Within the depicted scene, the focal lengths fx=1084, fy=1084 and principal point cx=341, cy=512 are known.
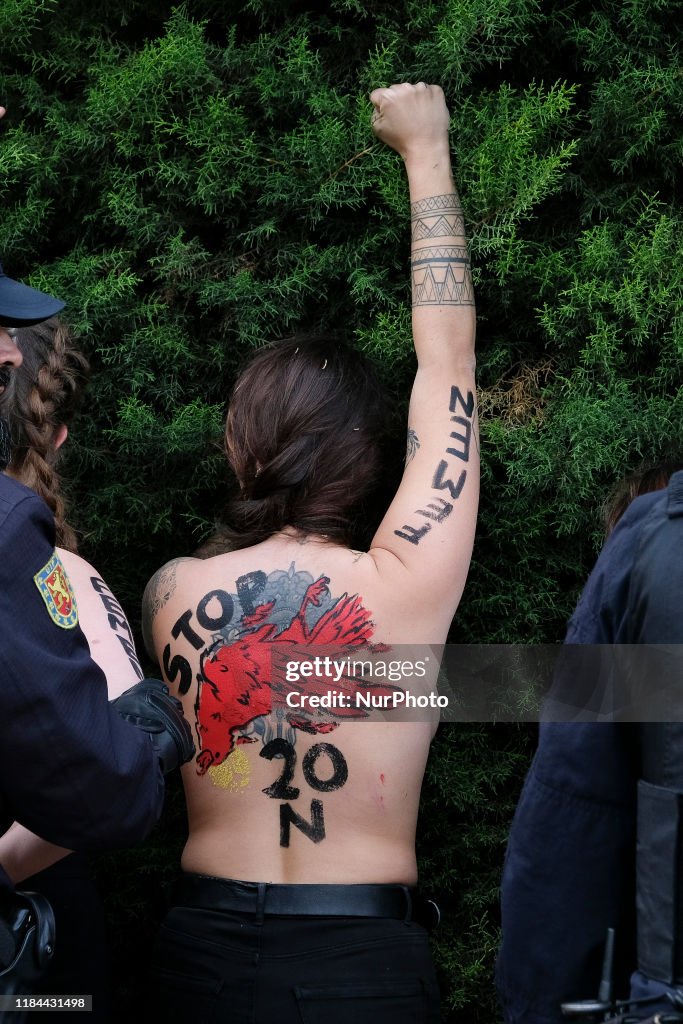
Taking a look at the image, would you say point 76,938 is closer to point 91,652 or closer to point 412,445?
point 91,652

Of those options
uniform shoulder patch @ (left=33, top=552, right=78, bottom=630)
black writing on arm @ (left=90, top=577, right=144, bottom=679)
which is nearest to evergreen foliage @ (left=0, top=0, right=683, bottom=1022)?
black writing on arm @ (left=90, top=577, right=144, bottom=679)

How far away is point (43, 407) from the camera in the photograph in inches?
106

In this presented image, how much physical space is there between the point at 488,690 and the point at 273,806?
0.90 m

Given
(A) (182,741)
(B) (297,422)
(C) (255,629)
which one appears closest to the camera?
(A) (182,741)

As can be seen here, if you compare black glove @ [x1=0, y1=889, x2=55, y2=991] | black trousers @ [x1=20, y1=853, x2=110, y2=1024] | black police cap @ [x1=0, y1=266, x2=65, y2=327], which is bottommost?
black trousers @ [x1=20, y1=853, x2=110, y2=1024]

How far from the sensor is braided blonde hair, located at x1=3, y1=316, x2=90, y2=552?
2615 mm

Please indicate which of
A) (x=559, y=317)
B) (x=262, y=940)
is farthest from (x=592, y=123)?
Result: (x=262, y=940)

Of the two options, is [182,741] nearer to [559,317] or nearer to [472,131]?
[559,317]

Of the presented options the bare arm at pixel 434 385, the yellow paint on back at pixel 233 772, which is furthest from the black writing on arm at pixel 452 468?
the yellow paint on back at pixel 233 772

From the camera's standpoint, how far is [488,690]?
3029 millimetres

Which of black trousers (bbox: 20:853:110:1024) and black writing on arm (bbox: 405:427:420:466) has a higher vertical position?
black writing on arm (bbox: 405:427:420:466)

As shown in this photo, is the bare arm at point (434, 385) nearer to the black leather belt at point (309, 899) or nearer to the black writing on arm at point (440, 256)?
the black writing on arm at point (440, 256)

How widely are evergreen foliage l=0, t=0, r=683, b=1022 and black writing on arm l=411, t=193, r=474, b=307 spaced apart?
9cm

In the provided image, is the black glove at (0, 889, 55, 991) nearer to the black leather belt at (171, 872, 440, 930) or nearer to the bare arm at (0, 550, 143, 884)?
the bare arm at (0, 550, 143, 884)
